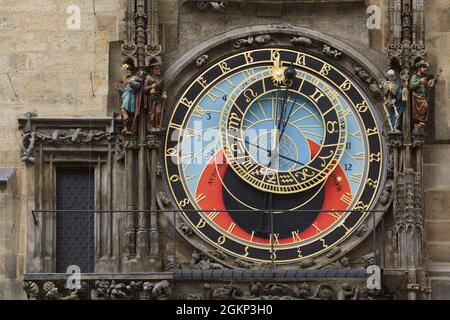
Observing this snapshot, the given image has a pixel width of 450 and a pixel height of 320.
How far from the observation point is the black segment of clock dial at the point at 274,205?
31250mm

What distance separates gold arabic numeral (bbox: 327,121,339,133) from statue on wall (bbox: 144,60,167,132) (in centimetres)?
184

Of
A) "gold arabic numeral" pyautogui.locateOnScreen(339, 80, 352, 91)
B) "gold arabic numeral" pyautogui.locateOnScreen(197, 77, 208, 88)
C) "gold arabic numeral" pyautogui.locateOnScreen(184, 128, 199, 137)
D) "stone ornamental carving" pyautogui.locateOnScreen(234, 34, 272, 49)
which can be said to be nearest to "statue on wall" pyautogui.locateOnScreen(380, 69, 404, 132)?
Result: "gold arabic numeral" pyautogui.locateOnScreen(339, 80, 352, 91)

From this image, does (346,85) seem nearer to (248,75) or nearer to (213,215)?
(248,75)

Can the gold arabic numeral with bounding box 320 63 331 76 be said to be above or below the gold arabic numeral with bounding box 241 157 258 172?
above

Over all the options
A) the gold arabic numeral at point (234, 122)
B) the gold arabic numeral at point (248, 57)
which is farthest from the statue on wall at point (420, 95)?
the gold arabic numeral at point (234, 122)

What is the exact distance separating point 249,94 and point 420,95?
1908mm

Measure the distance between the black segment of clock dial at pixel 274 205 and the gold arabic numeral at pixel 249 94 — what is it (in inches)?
32.9

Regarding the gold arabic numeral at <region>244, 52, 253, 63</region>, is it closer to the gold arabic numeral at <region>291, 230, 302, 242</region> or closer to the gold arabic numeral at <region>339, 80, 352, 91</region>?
the gold arabic numeral at <region>339, 80, 352, 91</region>

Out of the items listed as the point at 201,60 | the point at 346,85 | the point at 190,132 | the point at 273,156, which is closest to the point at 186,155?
the point at 190,132

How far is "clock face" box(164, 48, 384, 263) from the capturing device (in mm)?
31234

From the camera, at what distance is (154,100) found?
31.3 m

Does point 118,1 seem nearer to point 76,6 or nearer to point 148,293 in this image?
point 76,6

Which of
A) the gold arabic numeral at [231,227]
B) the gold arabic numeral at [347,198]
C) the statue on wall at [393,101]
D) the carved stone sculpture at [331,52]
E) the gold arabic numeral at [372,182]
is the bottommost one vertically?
the gold arabic numeral at [231,227]

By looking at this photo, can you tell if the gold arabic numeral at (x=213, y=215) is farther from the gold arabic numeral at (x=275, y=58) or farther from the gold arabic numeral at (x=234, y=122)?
the gold arabic numeral at (x=275, y=58)
